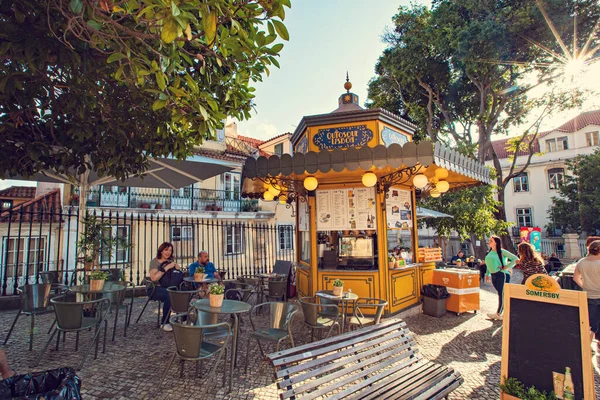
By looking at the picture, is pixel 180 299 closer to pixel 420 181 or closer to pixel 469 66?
pixel 420 181

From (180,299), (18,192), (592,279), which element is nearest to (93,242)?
(180,299)

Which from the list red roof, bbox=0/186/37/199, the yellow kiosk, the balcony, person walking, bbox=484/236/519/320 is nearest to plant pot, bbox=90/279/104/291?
the yellow kiosk

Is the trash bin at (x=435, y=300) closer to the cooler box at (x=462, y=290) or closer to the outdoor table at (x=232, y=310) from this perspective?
the cooler box at (x=462, y=290)

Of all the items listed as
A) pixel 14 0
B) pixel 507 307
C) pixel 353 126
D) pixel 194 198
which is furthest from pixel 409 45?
pixel 14 0

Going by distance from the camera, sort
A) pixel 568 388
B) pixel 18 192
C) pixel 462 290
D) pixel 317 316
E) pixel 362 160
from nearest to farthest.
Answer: pixel 568 388, pixel 317 316, pixel 362 160, pixel 462 290, pixel 18 192

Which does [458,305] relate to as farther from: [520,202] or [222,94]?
[520,202]

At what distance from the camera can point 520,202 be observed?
2839cm

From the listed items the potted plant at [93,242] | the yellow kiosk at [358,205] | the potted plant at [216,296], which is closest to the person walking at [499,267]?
the yellow kiosk at [358,205]

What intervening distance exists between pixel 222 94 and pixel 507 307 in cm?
392

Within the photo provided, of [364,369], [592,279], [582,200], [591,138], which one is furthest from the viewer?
[591,138]

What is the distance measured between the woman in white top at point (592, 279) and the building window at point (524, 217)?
2806 centimetres

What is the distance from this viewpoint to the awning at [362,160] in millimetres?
4918

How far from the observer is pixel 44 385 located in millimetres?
2418

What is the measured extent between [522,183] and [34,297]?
3435 centimetres
